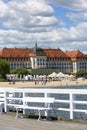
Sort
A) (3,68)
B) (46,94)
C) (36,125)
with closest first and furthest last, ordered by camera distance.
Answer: (36,125) < (46,94) < (3,68)

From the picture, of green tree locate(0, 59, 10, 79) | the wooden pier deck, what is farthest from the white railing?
green tree locate(0, 59, 10, 79)

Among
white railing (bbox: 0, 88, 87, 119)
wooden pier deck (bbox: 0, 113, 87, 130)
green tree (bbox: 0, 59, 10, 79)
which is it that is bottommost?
wooden pier deck (bbox: 0, 113, 87, 130)

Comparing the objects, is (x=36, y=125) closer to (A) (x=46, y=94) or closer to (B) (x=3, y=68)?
(A) (x=46, y=94)

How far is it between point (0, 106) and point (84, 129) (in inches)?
277

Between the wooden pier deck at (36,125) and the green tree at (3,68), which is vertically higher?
the green tree at (3,68)

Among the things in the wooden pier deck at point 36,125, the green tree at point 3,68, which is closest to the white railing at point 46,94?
the wooden pier deck at point 36,125

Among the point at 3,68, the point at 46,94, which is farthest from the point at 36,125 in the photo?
the point at 3,68

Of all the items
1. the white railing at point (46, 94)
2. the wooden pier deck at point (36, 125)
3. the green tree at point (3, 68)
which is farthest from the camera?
the green tree at point (3, 68)

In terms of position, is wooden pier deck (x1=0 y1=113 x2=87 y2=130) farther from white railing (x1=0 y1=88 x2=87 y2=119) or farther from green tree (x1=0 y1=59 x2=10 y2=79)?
green tree (x1=0 y1=59 x2=10 y2=79)

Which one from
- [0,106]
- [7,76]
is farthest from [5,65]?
[0,106]

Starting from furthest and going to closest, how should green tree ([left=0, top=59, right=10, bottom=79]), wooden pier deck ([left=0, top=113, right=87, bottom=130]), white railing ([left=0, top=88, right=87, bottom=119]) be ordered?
green tree ([left=0, top=59, right=10, bottom=79])
white railing ([left=0, top=88, right=87, bottom=119])
wooden pier deck ([left=0, top=113, right=87, bottom=130])

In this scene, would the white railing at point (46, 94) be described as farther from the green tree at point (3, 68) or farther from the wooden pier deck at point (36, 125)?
the green tree at point (3, 68)

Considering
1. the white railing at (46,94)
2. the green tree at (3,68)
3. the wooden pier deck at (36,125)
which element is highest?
the green tree at (3,68)

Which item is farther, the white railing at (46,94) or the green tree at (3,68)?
the green tree at (3,68)
